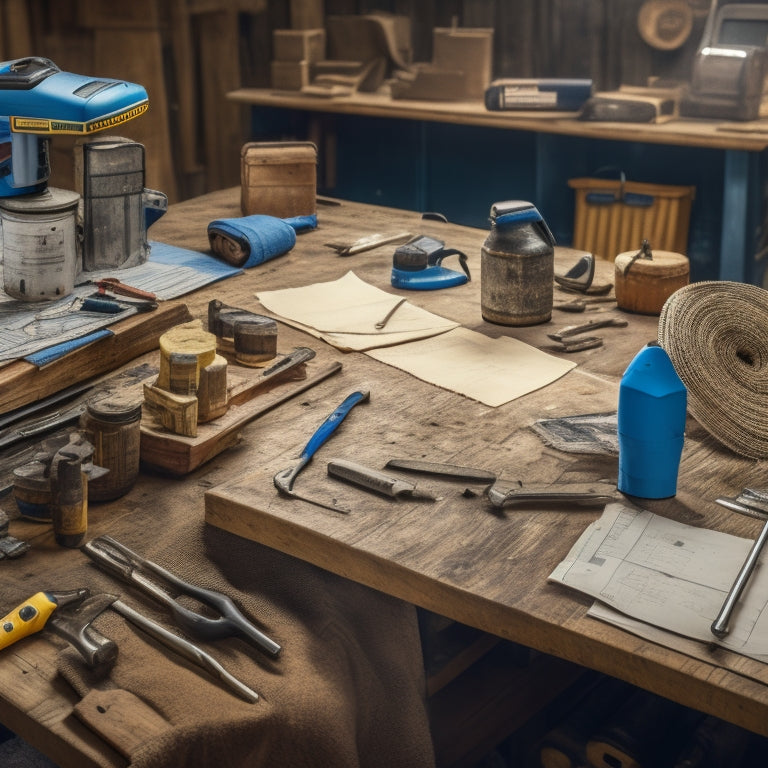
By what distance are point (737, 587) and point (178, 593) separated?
2.26 feet

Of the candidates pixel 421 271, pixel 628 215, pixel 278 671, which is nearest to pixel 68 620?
pixel 278 671

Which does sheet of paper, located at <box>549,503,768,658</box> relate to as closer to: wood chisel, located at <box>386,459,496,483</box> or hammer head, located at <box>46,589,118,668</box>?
wood chisel, located at <box>386,459,496,483</box>

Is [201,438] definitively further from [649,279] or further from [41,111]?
[649,279]

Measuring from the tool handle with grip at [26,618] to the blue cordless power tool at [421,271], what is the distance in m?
1.30

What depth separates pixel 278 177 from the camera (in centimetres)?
282

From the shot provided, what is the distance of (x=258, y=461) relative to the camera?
1606 millimetres

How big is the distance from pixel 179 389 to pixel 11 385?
33cm

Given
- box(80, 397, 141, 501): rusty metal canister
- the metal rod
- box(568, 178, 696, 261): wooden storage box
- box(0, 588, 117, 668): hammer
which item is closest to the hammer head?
box(0, 588, 117, 668): hammer

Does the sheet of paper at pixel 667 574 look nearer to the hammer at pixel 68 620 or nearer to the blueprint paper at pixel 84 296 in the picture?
the hammer at pixel 68 620

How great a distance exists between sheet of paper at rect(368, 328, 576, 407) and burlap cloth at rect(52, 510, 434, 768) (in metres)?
0.52

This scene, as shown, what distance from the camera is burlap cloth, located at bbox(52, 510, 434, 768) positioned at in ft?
3.78

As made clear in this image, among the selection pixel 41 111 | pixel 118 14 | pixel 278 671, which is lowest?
pixel 278 671

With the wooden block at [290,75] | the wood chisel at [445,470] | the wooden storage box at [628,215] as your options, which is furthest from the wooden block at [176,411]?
the wooden block at [290,75]

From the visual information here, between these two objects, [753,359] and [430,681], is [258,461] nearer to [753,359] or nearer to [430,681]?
[430,681]
